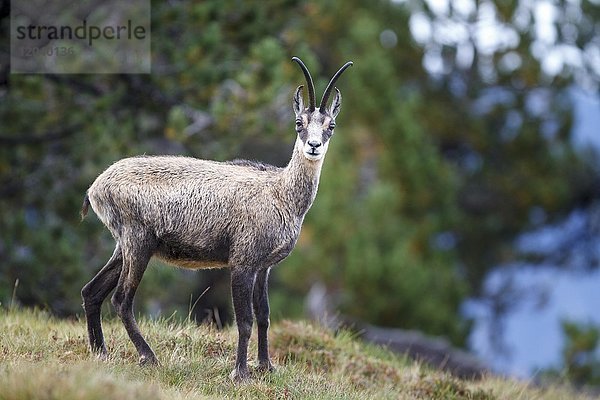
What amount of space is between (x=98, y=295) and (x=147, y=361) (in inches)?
30.5

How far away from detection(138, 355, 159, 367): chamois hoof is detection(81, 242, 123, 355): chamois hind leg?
0.39 m

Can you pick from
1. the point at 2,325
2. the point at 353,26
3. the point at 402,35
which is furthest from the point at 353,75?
the point at 2,325

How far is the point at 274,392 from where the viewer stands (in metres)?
8.38

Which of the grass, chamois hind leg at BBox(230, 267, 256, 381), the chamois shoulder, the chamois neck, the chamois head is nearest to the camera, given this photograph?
the grass

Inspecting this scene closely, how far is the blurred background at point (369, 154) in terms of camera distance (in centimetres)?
1564

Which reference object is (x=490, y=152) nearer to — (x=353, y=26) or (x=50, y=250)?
(x=353, y=26)

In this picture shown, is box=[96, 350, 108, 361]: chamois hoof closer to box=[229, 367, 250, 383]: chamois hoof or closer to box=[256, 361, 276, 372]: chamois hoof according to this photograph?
box=[229, 367, 250, 383]: chamois hoof

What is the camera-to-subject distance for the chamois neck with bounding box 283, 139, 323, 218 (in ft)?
28.4

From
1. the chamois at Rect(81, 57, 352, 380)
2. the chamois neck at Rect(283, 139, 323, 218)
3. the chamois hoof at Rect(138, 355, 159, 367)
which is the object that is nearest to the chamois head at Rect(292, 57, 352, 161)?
the chamois at Rect(81, 57, 352, 380)

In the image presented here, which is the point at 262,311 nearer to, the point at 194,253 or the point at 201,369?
the point at 201,369

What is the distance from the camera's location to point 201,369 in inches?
343

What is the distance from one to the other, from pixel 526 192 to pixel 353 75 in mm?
8879

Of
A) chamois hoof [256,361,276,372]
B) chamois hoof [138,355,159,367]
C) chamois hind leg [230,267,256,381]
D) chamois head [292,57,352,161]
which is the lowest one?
chamois hoof [256,361,276,372]
